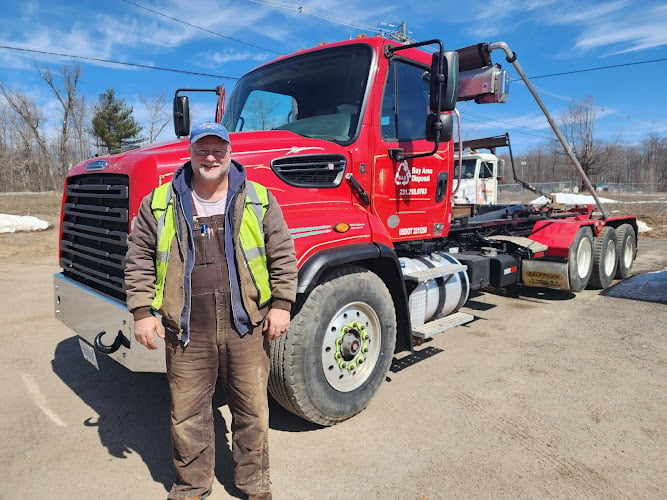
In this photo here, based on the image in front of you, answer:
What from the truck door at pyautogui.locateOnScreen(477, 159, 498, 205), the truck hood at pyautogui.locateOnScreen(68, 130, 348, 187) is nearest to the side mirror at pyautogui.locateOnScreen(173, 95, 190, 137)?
the truck hood at pyautogui.locateOnScreen(68, 130, 348, 187)

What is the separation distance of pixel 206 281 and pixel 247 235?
0.30 metres

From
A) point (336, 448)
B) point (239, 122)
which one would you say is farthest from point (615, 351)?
point (239, 122)

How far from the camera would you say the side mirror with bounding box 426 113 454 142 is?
140 inches

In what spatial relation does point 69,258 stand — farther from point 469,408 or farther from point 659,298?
point 659,298

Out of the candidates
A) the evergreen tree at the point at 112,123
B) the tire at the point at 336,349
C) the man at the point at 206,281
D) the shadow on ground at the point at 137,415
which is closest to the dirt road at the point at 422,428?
the shadow on ground at the point at 137,415

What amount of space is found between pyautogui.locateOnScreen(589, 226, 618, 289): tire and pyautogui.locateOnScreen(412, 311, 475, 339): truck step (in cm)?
409

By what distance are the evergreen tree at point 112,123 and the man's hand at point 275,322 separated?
1609 inches

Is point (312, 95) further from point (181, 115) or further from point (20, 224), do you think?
point (20, 224)

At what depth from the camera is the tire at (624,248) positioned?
8.38 metres

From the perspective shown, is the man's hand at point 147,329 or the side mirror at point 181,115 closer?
the man's hand at point 147,329

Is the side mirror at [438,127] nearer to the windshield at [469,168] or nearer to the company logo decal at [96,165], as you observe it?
the company logo decal at [96,165]

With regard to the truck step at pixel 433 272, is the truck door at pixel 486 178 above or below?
above

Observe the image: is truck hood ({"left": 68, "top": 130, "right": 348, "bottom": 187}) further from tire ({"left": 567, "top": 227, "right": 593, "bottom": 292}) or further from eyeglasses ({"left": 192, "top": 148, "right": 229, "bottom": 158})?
tire ({"left": 567, "top": 227, "right": 593, "bottom": 292})

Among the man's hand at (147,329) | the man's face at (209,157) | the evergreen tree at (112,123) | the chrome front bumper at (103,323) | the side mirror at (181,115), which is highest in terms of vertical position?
the evergreen tree at (112,123)
